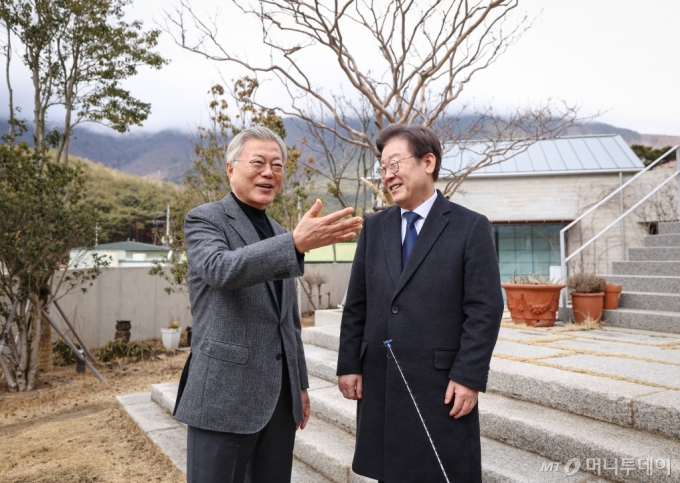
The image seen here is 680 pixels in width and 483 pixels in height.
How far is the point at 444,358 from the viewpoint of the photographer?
1.72 metres

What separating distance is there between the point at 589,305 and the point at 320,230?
489 cm

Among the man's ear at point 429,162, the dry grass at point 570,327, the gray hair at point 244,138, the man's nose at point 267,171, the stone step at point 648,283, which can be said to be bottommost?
the dry grass at point 570,327

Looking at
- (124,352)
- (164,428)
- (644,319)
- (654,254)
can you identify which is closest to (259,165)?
(164,428)

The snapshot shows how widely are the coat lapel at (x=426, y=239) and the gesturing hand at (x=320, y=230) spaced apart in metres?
0.39

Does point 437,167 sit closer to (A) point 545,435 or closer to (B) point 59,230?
(A) point 545,435

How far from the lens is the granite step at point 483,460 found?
2414mm

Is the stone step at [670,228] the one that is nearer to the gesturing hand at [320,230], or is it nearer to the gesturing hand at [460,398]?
the gesturing hand at [460,398]

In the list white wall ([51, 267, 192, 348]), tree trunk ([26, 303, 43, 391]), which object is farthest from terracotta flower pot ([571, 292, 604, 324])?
white wall ([51, 267, 192, 348])

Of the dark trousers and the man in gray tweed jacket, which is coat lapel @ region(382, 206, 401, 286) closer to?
the man in gray tweed jacket

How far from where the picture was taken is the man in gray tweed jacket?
1.70 metres

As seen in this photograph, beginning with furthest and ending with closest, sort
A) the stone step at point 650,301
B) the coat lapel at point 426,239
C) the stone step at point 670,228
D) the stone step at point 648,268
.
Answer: the stone step at point 670,228 → the stone step at point 648,268 → the stone step at point 650,301 → the coat lapel at point 426,239

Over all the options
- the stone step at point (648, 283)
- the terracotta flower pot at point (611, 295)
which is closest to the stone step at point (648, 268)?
the stone step at point (648, 283)

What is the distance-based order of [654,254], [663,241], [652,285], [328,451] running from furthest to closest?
1. [663,241]
2. [654,254]
3. [652,285]
4. [328,451]

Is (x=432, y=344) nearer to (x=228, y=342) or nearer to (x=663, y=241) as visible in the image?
(x=228, y=342)
